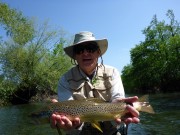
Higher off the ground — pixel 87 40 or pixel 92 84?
pixel 87 40

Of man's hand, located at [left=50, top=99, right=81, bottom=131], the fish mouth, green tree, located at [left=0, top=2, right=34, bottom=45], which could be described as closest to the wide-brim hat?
the fish mouth

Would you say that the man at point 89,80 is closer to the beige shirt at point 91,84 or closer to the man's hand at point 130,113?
the beige shirt at point 91,84

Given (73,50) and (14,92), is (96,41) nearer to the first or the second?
(73,50)

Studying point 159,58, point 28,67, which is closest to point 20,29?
point 28,67

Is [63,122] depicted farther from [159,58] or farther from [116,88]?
[159,58]

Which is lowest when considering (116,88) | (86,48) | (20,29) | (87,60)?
(116,88)

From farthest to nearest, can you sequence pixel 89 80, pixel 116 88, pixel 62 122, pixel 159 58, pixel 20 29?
pixel 159 58 < pixel 20 29 < pixel 89 80 < pixel 116 88 < pixel 62 122

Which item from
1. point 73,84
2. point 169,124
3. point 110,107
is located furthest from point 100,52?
point 169,124
